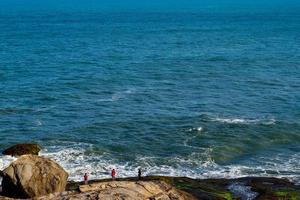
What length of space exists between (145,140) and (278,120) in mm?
19135

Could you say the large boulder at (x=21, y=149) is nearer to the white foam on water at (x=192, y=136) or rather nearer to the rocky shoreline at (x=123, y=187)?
the rocky shoreline at (x=123, y=187)

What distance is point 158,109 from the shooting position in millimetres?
79500

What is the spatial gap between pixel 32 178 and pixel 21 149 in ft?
90.2

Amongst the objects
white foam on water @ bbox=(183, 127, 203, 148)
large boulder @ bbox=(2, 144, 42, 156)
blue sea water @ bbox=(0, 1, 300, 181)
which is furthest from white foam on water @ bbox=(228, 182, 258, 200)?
large boulder @ bbox=(2, 144, 42, 156)

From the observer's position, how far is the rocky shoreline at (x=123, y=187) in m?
27.8

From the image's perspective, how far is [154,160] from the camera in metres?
60.0

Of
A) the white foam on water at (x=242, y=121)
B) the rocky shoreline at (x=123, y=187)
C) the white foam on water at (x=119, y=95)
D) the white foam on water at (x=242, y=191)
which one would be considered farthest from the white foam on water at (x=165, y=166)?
the white foam on water at (x=119, y=95)

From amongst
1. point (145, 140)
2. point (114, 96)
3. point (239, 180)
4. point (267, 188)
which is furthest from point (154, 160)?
point (114, 96)

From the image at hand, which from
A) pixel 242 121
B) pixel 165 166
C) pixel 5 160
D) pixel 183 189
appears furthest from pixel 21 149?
pixel 242 121

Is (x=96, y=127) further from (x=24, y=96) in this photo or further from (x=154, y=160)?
(x=24, y=96)

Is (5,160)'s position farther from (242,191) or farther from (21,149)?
(242,191)

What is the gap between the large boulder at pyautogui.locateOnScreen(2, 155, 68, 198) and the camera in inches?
1310

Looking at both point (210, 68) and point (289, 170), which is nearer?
point (289, 170)

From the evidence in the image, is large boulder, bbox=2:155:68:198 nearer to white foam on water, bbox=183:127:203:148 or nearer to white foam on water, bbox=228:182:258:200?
white foam on water, bbox=228:182:258:200
